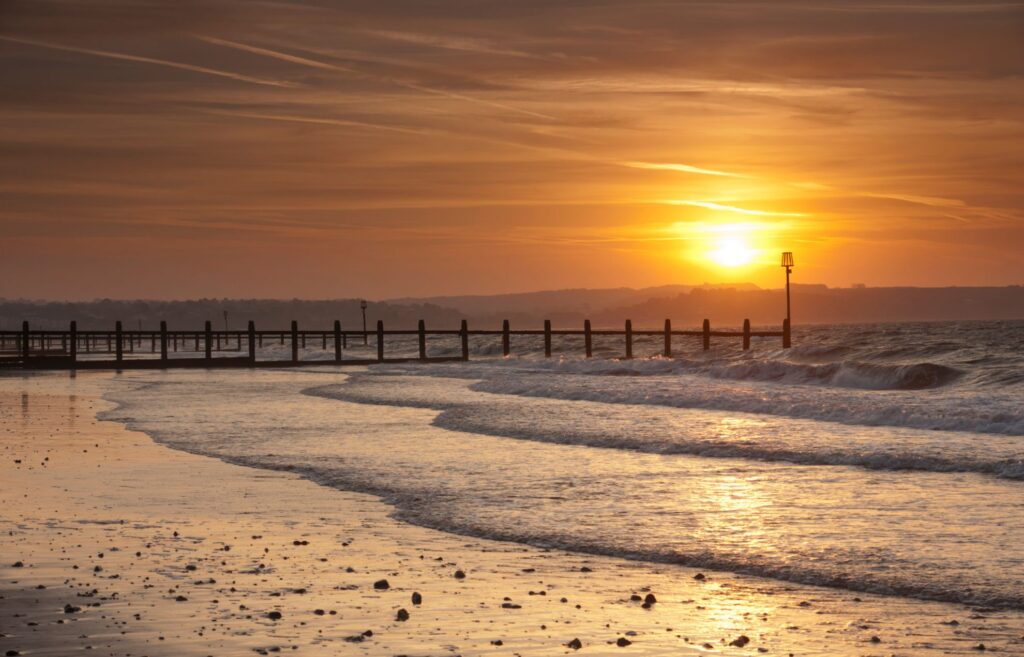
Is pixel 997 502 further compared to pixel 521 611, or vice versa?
pixel 997 502

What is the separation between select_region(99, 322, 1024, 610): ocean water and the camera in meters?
8.74

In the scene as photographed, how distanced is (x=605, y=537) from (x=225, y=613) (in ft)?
12.0

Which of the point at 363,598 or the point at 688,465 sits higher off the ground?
the point at 363,598

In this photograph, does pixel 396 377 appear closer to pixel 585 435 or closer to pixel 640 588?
pixel 585 435

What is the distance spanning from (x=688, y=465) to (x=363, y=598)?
25.0 ft

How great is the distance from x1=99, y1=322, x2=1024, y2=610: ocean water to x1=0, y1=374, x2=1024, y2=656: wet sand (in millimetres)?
630

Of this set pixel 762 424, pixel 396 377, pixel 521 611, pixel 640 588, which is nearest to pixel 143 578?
pixel 521 611

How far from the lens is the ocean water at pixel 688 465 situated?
8.74 metres

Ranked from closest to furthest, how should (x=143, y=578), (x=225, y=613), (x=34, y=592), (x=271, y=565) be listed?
(x=225, y=613)
(x=34, y=592)
(x=143, y=578)
(x=271, y=565)

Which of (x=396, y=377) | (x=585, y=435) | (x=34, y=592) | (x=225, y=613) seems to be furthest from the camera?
(x=396, y=377)

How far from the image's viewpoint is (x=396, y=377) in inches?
1583

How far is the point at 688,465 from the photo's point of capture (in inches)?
563

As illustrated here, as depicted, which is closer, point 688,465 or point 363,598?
point 363,598

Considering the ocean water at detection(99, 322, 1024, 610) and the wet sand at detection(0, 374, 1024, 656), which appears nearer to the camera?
the wet sand at detection(0, 374, 1024, 656)
